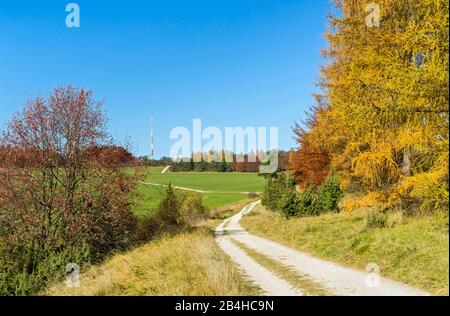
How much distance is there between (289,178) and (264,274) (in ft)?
96.3

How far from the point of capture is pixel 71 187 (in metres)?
20.6

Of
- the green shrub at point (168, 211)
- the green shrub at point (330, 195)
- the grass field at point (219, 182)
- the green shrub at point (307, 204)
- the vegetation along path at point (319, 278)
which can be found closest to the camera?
the vegetation along path at point (319, 278)

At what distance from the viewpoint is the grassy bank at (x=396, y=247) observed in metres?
9.90

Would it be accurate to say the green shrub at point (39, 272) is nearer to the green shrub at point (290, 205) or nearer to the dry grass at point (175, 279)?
the dry grass at point (175, 279)

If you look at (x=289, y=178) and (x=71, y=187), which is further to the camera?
(x=289, y=178)

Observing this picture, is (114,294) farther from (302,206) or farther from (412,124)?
(302,206)

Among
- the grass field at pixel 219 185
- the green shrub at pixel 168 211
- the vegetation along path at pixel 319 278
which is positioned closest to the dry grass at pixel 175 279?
the vegetation along path at pixel 319 278

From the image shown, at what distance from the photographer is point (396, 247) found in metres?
12.1

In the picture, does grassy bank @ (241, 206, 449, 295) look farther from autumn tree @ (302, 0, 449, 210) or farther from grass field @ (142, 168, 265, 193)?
grass field @ (142, 168, 265, 193)

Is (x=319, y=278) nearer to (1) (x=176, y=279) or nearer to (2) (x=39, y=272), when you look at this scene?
(1) (x=176, y=279)

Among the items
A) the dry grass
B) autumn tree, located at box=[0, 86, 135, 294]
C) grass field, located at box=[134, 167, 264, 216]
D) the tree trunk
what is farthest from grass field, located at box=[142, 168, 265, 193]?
the dry grass

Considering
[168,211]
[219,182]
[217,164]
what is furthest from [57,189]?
[217,164]

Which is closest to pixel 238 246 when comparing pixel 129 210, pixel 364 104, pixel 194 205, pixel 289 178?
pixel 129 210

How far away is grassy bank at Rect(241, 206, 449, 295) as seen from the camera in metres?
9.90
